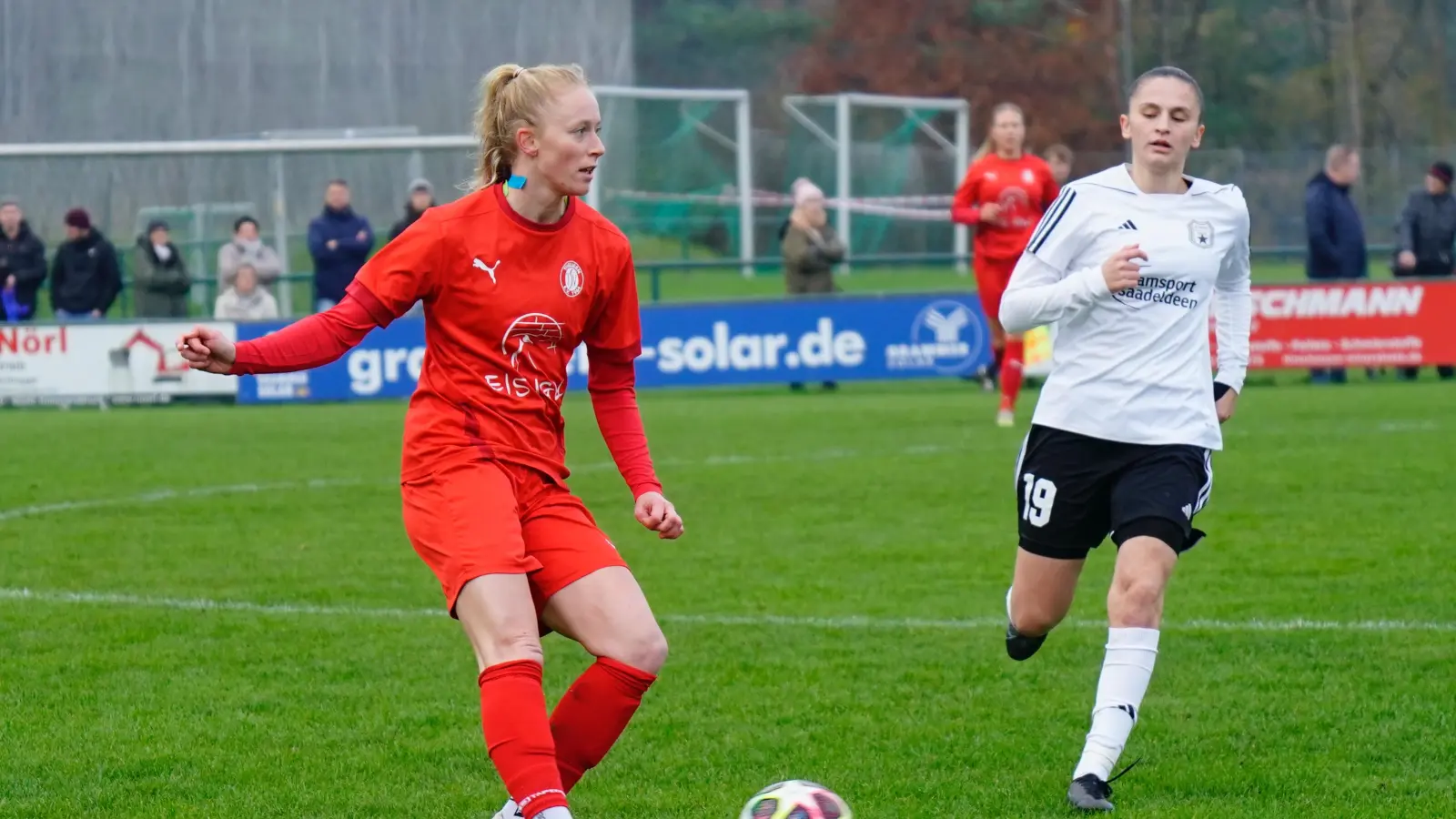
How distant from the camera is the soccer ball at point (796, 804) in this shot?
4.47 m

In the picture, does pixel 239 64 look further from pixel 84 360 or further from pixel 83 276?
pixel 84 360

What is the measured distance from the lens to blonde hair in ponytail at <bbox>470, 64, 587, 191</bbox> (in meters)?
4.67

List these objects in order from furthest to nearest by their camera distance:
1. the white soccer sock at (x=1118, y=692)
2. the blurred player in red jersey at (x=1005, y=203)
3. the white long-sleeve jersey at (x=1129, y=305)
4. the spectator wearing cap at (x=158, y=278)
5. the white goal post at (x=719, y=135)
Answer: the white goal post at (x=719, y=135), the spectator wearing cap at (x=158, y=278), the blurred player in red jersey at (x=1005, y=203), the white long-sleeve jersey at (x=1129, y=305), the white soccer sock at (x=1118, y=692)

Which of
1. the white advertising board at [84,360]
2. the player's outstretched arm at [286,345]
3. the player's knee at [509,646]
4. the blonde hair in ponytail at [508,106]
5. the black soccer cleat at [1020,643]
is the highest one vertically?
the blonde hair in ponytail at [508,106]

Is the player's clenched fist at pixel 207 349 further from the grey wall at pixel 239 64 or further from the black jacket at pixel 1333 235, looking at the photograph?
the grey wall at pixel 239 64

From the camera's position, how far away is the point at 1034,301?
539 cm

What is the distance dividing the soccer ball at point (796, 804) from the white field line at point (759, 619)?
9.81 ft

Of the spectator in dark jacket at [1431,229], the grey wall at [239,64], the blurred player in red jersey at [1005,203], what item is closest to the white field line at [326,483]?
the blurred player in red jersey at [1005,203]

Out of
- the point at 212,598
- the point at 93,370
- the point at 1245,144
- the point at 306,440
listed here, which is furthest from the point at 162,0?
the point at 1245,144

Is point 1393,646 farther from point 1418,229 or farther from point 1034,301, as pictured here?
point 1418,229

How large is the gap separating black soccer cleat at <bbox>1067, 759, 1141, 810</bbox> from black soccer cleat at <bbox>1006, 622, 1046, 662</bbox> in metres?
0.87

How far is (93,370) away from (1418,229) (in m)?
12.4

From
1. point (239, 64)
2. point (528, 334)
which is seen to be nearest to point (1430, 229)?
point (528, 334)

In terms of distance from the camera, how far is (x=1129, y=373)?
5.34m
